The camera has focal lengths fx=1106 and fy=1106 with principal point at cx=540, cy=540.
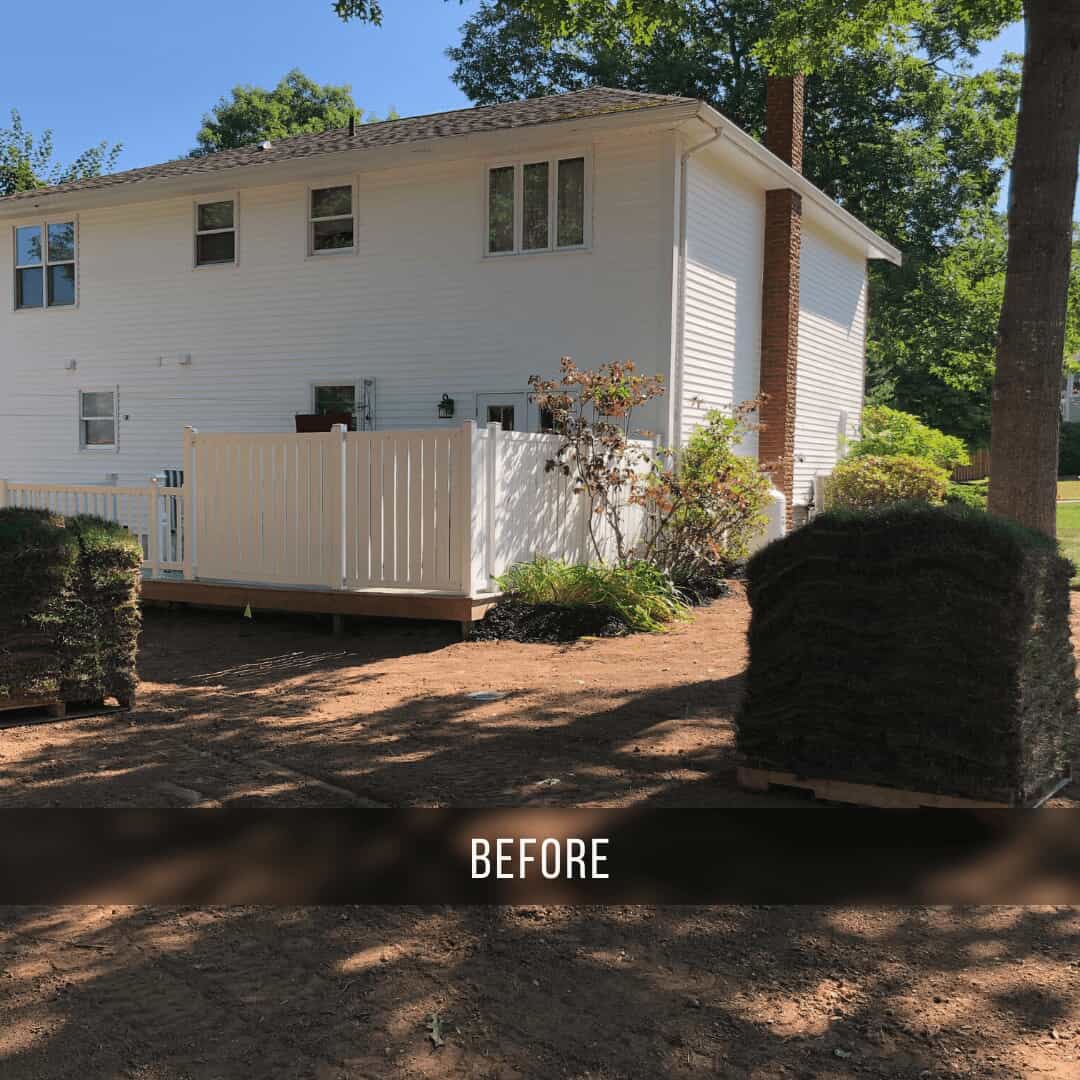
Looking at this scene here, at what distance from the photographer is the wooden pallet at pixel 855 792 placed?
15.5 feet

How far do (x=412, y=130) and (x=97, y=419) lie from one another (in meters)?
7.09

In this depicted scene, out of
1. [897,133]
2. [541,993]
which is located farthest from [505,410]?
[897,133]

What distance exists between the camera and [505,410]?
1495 centimetres

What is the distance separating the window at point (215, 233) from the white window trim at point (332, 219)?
134cm

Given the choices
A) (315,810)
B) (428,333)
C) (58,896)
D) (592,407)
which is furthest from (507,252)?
(58,896)

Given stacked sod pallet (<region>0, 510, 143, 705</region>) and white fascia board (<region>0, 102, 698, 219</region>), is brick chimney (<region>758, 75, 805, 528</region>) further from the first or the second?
stacked sod pallet (<region>0, 510, 143, 705</region>)

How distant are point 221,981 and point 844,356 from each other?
757 inches

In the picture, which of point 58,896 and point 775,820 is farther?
point 775,820

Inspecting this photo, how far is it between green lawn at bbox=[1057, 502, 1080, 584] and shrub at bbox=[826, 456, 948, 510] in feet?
6.79

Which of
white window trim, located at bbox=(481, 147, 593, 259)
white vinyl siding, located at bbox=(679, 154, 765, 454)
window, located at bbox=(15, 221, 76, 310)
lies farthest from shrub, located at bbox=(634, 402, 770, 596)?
window, located at bbox=(15, 221, 76, 310)

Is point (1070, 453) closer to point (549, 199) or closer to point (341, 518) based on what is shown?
point (549, 199)

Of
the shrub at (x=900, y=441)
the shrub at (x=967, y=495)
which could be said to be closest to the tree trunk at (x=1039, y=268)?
the shrub at (x=967, y=495)

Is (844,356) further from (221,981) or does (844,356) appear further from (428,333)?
(221,981)

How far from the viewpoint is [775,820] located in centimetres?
489
